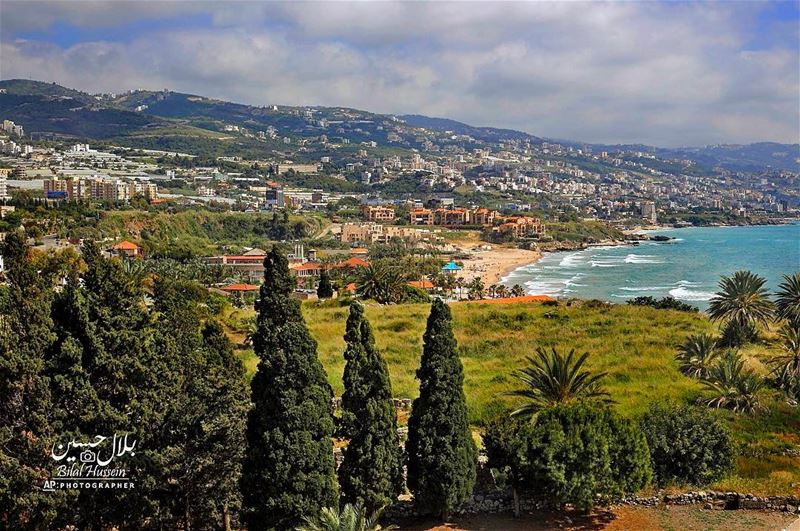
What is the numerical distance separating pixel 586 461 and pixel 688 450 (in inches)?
96.9

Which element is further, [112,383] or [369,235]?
[369,235]

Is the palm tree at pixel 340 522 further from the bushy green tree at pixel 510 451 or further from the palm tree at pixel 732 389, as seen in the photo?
the palm tree at pixel 732 389

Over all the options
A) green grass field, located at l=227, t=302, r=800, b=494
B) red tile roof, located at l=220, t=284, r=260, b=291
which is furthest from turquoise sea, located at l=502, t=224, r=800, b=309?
green grass field, located at l=227, t=302, r=800, b=494

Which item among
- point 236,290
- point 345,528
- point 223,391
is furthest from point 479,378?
point 236,290

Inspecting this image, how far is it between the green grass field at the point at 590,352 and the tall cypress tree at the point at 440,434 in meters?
4.77

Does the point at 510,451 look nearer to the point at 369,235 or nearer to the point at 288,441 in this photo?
the point at 288,441

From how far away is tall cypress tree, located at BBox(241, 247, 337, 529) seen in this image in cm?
959

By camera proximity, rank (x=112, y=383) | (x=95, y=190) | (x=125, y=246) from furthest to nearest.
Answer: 1. (x=95, y=190)
2. (x=125, y=246)
3. (x=112, y=383)

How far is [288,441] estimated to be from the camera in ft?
31.5

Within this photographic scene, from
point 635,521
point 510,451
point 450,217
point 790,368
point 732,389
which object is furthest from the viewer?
point 450,217

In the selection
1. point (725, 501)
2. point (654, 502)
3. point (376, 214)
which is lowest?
point (654, 502)

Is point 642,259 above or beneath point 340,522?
beneath

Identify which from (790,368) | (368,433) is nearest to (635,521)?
(368,433)

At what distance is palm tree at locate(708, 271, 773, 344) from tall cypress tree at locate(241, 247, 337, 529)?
21.1m
